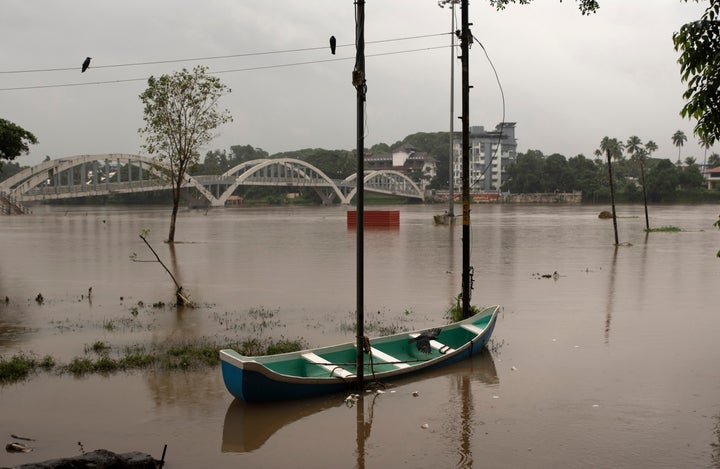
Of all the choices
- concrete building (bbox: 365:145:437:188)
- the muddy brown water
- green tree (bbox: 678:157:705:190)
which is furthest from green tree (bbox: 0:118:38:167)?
concrete building (bbox: 365:145:437:188)

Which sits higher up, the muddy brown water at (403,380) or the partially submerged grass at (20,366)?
the partially submerged grass at (20,366)

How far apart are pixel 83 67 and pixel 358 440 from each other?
1354 centimetres

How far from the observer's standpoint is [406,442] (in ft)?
23.9

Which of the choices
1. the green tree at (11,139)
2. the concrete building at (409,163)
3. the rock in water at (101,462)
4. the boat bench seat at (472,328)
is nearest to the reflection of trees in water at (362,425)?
the rock in water at (101,462)

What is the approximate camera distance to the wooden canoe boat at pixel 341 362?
7.87 m

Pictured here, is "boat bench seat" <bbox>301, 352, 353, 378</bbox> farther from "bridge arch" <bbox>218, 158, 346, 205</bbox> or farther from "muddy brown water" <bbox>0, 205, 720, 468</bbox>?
"bridge arch" <bbox>218, 158, 346, 205</bbox>

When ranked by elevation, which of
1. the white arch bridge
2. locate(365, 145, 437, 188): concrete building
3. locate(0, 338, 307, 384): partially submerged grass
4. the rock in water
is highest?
locate(365, 145, 437, 188): concrete building

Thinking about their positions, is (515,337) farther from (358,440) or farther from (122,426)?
(122,426)

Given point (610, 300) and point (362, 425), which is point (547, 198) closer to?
point (610, 300)

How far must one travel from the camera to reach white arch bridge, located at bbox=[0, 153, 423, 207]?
79875mm

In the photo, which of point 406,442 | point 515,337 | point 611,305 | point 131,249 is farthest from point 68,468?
point 131,249

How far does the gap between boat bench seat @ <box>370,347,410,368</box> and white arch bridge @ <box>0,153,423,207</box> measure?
43.3m

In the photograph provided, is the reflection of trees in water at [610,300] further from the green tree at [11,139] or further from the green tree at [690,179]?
the green tree at [690,179]

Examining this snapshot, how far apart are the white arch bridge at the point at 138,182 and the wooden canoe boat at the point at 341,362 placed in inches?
1685
